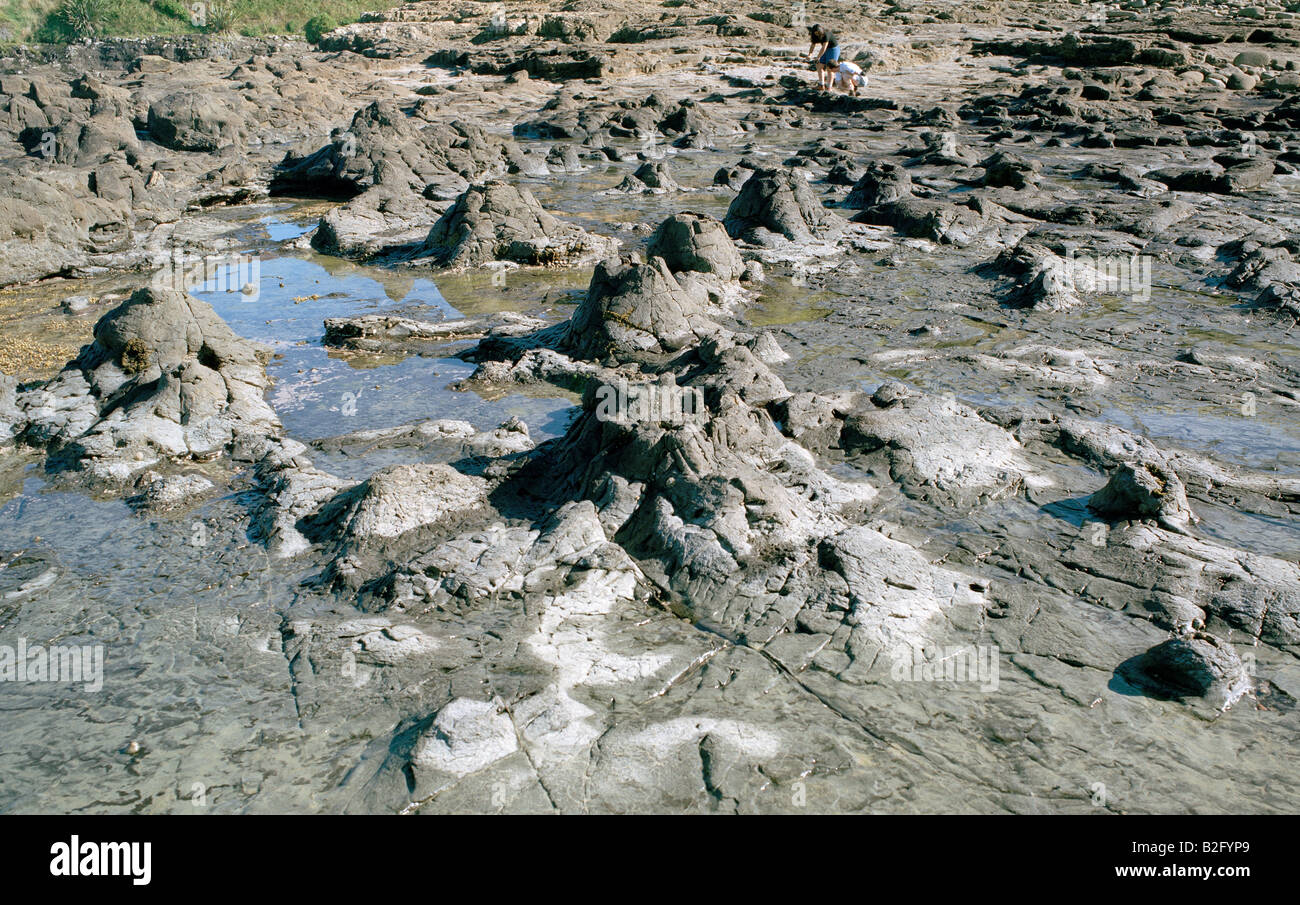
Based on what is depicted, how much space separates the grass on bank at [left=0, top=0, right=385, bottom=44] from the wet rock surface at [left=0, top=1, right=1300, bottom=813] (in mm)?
33525

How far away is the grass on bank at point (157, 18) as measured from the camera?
133ft

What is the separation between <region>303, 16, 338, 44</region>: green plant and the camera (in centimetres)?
4095

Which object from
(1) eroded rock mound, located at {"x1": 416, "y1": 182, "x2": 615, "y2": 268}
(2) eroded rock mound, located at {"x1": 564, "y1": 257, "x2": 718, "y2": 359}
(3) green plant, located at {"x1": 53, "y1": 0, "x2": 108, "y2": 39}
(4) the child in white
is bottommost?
(2) eroded rock mound, located at {"x1": 564, "y1": 257, "x2": 718, "y2": 359}

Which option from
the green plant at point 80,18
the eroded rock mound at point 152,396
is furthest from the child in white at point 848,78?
the green plant at point 80,18

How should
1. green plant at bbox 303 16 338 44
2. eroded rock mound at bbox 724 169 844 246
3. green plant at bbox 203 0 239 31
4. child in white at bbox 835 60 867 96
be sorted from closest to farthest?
eroded rock mound at bbox 724 169 844 246 → child in white at bbox 835 60 867 96 → green plant at bbox 303 16 338 44 → green plant at bbox 203 0 239 31

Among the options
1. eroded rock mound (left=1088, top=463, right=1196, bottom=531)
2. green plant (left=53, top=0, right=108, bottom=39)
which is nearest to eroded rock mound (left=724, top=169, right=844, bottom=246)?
eroded rock mound (left=1088, top=463, right=1196, bottom=531)

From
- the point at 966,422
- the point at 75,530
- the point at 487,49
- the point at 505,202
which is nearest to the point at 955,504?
the point at 966,422

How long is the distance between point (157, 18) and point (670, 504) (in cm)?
4743

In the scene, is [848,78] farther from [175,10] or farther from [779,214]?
[175,10]

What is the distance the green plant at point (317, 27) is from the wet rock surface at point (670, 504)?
100ft

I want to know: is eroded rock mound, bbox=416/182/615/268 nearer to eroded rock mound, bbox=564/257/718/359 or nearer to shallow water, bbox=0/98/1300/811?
shallow water, bbox=0/98/1300/811

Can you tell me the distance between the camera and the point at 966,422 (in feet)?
21.0
